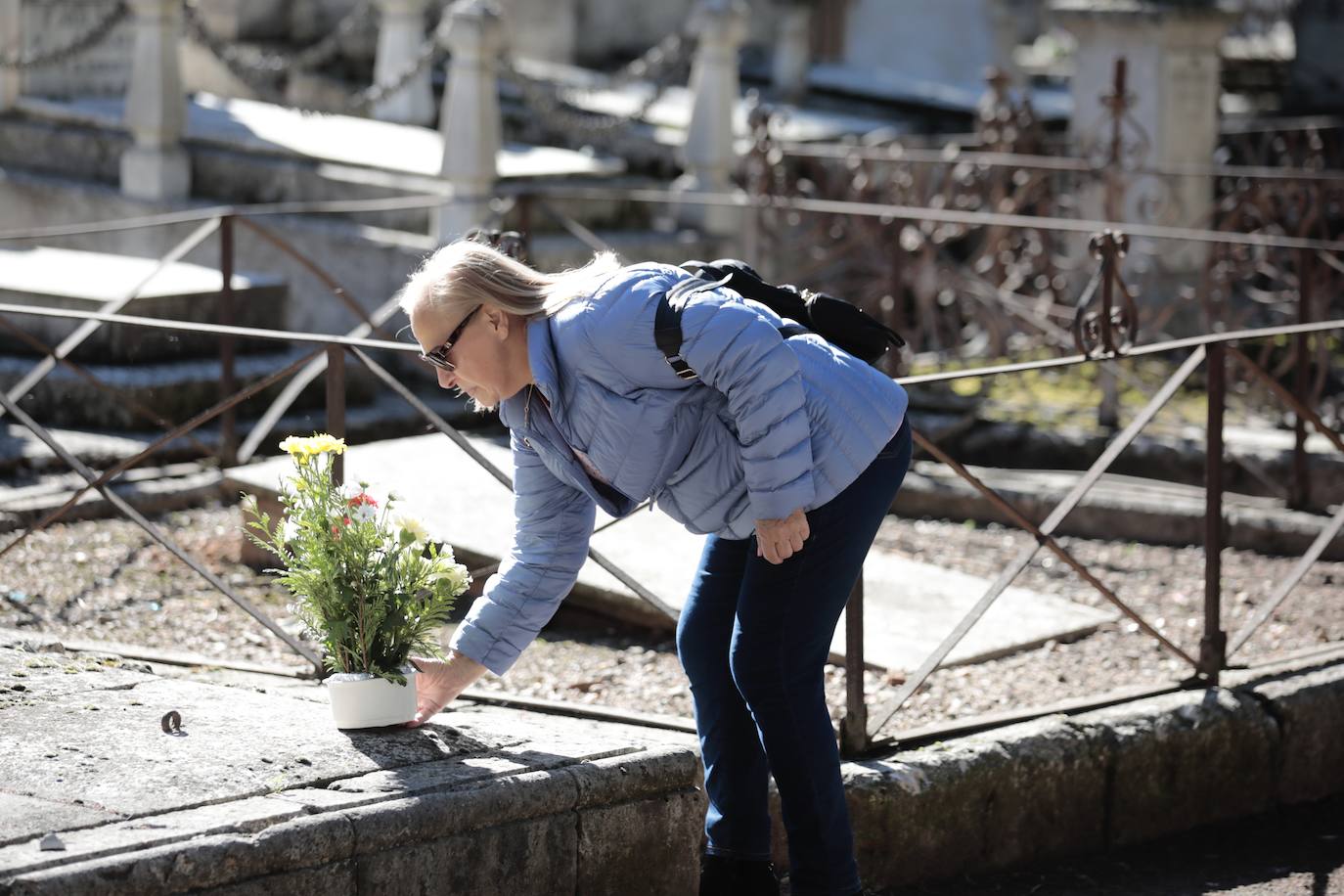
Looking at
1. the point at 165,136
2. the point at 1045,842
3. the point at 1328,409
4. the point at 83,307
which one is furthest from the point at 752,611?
the point at 165,136

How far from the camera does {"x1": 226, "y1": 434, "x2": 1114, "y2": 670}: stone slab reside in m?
5.47

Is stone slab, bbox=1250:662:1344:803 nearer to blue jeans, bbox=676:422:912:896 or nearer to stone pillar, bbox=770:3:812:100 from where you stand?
blue jeans, bbox=676:422:912:896

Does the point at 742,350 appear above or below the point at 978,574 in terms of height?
above

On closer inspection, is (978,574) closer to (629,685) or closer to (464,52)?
(629,685)

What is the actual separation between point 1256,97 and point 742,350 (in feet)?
53.4

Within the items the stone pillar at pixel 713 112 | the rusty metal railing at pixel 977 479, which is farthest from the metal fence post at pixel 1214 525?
the stone pillar at pixel 713 112

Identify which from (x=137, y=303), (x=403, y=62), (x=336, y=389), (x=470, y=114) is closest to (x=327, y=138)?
(x=403, y=62)

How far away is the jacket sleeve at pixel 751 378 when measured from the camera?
2.96 metres

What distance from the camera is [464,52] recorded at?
8.98 m

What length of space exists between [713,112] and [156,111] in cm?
312

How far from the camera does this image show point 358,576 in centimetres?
346

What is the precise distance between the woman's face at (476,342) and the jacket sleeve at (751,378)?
223 mm

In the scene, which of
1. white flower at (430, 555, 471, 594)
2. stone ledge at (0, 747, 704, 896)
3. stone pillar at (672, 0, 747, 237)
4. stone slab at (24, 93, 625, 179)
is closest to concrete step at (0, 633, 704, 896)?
stone ledge at (0, 747, 704, 896)

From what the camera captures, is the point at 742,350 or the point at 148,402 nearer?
the point at 742,350
